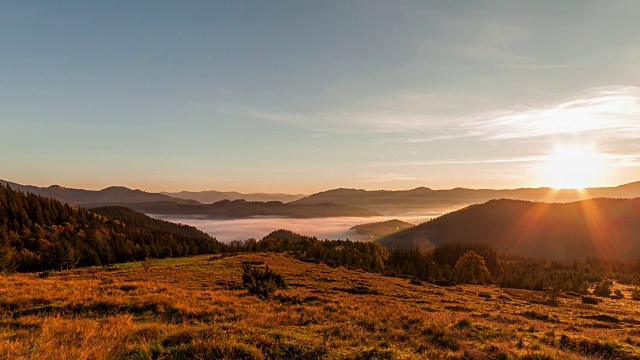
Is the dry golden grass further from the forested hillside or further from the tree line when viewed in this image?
the forested hillside

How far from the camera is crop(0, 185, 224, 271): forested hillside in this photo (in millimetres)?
73125

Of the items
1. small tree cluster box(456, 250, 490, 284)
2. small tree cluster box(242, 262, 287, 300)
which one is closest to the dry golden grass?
small tree cluster box(242, 262, 287, 300)

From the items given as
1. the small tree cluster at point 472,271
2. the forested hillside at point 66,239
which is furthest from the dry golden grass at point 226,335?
the small tree cluster at point 472,271

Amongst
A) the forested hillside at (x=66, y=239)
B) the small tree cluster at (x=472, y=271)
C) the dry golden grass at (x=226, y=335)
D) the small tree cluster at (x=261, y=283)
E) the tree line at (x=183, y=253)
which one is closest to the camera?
the dry golden grass at (x=226, y=335)

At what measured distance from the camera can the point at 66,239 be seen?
110m

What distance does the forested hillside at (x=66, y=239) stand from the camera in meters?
73.1

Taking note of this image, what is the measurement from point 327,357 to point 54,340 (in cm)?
818

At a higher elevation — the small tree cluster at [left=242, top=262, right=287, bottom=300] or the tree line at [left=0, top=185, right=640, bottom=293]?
the small tree cluster at [left=242, top=262, right=287, bottom=300]

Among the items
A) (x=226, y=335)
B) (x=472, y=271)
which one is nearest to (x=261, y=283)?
(x=226, y=335)

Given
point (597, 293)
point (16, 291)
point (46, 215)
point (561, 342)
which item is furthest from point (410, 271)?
point (46, 215)

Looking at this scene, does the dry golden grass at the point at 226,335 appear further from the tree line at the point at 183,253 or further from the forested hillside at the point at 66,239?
the forested hillside at the point at 66,239

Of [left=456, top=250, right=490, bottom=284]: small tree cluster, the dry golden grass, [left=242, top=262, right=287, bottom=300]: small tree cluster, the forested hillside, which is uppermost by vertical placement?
the dry golden grass

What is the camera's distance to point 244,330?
11.2 metres

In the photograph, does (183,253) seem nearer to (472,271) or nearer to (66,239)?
(66,239)
